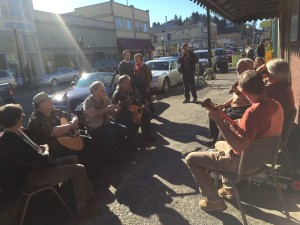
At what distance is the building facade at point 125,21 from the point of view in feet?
159

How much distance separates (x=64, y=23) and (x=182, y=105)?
30.8 metres

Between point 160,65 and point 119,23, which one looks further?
point 119,23

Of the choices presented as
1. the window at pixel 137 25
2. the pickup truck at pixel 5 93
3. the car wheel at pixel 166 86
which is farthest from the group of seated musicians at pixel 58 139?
the window at pixel 137 25

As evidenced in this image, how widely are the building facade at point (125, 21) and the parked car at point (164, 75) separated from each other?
33.4 m

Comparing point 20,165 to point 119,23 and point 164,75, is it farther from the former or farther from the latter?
point 119,23

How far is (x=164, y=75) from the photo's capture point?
1425 centimetres

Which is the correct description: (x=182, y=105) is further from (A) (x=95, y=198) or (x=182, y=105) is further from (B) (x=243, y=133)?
(B) (x=243, y=133)

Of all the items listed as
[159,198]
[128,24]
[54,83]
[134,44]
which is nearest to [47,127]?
[159,198]

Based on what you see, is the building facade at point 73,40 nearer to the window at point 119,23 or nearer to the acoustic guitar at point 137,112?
the window at point 119,23

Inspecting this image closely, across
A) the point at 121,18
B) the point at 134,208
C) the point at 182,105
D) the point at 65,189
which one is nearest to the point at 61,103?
the point at 182,105

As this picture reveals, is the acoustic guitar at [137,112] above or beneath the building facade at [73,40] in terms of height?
beneath

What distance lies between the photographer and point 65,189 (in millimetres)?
4270

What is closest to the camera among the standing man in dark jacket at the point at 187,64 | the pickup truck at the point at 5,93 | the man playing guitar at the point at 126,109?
the man playing guitar at the point at 126,109

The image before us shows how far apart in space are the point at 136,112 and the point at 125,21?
47.1 meters
